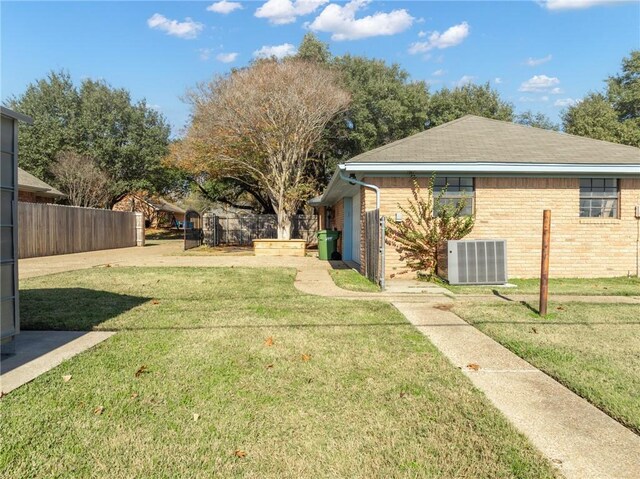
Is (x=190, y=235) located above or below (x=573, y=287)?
above

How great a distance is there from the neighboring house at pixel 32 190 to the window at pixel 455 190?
2085cm

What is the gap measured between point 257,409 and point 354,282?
6.65m

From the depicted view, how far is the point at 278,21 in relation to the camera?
16859mm

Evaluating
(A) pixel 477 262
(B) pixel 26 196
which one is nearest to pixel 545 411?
(A) pixel 477 262

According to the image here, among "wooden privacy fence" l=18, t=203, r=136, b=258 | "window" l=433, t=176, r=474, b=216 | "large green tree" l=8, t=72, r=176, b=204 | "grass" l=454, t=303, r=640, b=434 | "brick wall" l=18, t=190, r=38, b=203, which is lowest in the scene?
"grass" l=454, t=303, r=640, b=434

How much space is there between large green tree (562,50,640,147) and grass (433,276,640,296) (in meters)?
23.0

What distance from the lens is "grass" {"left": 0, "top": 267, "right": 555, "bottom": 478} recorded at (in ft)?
7.66

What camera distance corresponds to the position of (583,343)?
15.4 ft

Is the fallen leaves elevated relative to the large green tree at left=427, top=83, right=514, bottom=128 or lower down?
lower down

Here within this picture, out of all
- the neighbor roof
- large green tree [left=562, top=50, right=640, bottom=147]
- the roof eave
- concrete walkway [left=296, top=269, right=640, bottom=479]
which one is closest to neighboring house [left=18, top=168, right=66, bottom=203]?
the neighbor roof

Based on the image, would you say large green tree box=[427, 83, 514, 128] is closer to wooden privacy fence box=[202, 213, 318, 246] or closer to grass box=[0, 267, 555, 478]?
wooden privacy fence box=[202, 213, 318, 246]

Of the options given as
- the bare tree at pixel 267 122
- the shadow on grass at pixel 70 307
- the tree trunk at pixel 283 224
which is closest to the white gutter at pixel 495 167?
the shadow on grass at pixel 70 307

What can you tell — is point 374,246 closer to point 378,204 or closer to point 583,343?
point 378,204

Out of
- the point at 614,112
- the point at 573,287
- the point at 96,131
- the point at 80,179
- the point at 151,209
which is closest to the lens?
the point at 573,287
